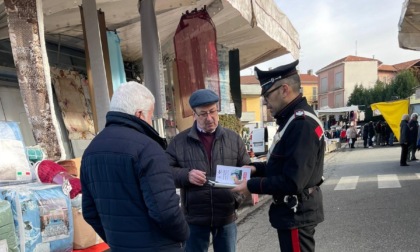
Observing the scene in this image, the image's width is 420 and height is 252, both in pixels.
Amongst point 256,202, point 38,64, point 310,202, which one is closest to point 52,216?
point 38,64

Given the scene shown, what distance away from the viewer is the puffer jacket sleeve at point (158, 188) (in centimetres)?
174

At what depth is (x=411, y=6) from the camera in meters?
5.19

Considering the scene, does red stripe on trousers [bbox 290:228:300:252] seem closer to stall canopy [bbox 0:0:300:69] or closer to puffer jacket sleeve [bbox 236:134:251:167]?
puffer jacket sleeve [bbox 236:134:251:167]

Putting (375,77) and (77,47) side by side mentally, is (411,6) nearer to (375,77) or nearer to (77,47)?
(77,47)

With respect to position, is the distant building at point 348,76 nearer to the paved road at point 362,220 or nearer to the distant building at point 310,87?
the distant building at point 310,87

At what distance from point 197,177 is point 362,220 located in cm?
389

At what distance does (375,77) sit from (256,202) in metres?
54.3

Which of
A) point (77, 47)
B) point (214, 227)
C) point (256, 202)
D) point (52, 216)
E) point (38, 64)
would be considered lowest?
point (256, 202)

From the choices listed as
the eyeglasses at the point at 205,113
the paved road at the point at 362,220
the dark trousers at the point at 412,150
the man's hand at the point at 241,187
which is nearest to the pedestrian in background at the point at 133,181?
the man's hand at the point at 241,187

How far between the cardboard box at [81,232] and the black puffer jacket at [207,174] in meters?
0.81

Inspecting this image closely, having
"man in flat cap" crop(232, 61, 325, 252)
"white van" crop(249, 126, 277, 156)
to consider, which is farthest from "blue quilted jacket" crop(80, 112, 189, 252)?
"white van" crop(249, 126, 277, 156)

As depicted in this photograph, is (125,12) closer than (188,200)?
No

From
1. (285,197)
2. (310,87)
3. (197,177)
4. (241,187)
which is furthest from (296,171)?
(310,87)

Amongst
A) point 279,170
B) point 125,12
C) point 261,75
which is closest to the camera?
point 279,170
